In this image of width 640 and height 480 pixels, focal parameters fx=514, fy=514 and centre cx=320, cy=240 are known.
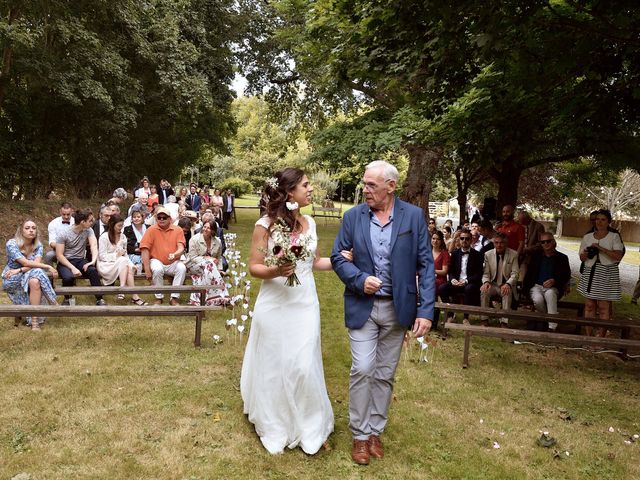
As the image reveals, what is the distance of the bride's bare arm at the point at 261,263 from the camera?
3992 mm

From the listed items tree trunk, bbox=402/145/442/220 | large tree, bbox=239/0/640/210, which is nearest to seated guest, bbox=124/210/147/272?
large tree, bbox=239/0/640/210

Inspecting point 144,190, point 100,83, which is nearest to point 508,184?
point 144,190

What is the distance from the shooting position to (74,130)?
18.1 m

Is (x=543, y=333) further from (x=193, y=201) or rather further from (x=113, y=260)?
(x=193, y=201)

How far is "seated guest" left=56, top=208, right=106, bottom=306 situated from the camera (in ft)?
26.9

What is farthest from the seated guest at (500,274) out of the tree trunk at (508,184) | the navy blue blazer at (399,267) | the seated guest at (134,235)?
the tree trunk at (508,184)

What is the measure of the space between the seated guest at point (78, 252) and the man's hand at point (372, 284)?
5931 mm

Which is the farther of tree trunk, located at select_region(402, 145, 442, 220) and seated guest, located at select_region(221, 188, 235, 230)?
seated guest, located at select_region(221, 188, 235, 230)

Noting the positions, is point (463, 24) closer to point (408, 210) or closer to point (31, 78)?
point (408, 210)

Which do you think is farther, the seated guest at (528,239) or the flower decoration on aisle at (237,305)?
the seated guest at (528,239)

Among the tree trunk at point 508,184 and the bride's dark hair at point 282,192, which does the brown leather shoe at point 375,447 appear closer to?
the bride's dark hair at point 282,192

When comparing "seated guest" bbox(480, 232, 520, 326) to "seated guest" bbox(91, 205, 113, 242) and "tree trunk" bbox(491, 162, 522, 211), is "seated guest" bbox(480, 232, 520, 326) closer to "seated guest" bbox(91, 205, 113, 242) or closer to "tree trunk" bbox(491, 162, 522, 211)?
"seated guest" bbox(91, 205, 113, 242)

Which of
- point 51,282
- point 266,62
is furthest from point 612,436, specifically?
point 266,62

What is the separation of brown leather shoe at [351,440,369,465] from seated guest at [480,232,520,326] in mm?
4927
